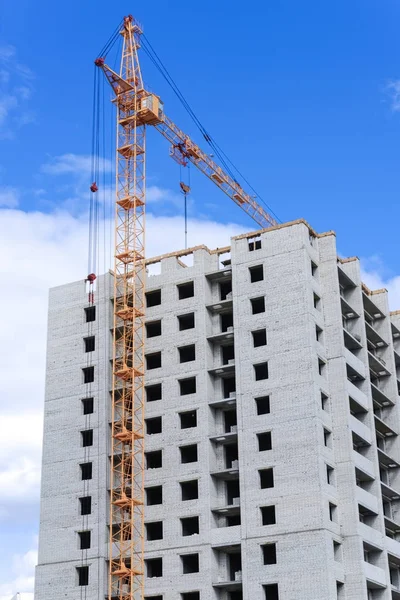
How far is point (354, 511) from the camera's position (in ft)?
266

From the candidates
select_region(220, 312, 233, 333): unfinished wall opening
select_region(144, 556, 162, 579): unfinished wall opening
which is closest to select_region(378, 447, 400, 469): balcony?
select_region(220, 312, 233, 333): unfinished wall opening

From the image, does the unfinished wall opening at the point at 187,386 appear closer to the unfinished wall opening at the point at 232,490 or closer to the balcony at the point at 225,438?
the balcony at the point at 225,438

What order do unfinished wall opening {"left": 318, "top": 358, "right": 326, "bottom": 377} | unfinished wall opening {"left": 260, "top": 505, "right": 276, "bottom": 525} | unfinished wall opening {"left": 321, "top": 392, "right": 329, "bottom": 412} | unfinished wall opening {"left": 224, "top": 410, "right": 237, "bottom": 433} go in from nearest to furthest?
1. unfinished wall opening {"left": 260, "top": 505, "right": 276, "bottom": 525}
2. unfinished wall opening {"left": 321, "top": 392, "right": 329, "bottom": 412}
3. unfinished wall opening {"left": 318, "top": 358, "right": 326, "bottom": 377}
4. unfinished wall opening {"left": 224, "top": 410, "right": 237, "bottom": 433}

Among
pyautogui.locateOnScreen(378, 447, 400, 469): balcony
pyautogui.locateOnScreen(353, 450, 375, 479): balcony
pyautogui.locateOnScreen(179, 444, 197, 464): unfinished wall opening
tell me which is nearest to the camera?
pyautogui.locateOnScreen(353, 450, 375, 479): balcony

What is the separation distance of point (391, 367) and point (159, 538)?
88.7 ft

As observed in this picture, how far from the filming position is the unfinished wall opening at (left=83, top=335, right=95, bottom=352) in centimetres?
9369

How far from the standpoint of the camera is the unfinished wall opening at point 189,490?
281 ft

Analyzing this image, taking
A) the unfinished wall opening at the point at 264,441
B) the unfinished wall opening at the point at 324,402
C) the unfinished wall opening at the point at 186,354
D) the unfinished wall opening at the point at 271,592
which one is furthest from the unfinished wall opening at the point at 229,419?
the unfinished wall opening at the point at 271,592

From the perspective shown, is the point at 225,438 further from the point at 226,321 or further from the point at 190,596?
the point at 190,596

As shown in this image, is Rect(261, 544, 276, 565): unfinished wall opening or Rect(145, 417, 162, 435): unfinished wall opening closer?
Rect(261, 544, 276, 565): unfinished wall opening

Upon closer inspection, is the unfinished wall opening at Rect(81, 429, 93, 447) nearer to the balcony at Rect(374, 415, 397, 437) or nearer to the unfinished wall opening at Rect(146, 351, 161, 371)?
the unfinished wall opening at Rect(146, 351, 161, 371)

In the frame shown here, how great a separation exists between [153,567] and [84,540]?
6.09 meters

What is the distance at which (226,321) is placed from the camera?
91.4 metres

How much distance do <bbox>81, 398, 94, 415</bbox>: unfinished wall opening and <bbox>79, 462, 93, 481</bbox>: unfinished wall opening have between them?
4396 millimetres
